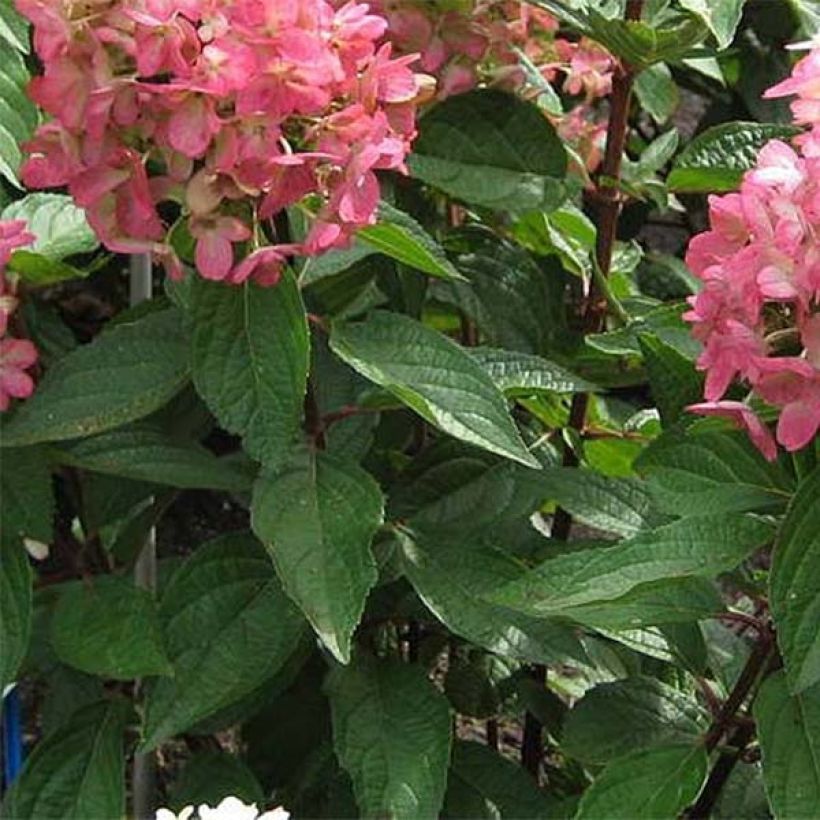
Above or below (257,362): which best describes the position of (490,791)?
below

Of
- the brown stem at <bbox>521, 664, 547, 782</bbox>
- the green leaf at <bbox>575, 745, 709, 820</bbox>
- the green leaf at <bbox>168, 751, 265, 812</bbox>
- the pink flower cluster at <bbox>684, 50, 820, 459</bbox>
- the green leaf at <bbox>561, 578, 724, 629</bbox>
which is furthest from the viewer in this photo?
the brown stem at <bbox>521, 664, 547, 782</bbox>

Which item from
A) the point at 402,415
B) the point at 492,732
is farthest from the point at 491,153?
the point at 492,732

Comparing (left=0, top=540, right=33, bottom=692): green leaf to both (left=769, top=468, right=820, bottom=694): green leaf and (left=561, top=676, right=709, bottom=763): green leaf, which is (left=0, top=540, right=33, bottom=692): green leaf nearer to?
(left=561, top=676, right=709, bottom=763): green leaf

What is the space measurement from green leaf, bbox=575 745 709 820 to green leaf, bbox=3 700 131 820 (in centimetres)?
41

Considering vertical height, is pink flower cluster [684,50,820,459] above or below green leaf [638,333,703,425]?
above

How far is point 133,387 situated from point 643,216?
1249 mm

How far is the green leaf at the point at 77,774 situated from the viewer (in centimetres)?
151

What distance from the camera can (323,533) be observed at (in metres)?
1.31

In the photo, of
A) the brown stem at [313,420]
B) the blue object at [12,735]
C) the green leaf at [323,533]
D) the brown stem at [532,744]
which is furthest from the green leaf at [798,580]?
the blue object at [12,735]

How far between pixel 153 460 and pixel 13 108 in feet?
0.99

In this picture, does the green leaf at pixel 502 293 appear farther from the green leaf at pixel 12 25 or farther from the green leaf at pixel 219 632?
the green leaf at pixel 12 25

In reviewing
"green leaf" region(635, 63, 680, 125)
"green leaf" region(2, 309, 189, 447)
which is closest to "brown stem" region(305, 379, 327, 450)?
"green leaf" region(2, 309, 189, 447)

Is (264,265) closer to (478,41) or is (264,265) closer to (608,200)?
(478,41)

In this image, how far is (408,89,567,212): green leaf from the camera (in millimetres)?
1485
